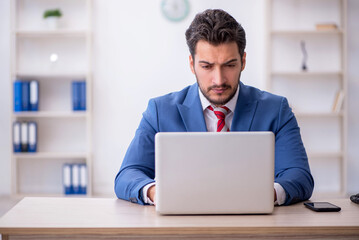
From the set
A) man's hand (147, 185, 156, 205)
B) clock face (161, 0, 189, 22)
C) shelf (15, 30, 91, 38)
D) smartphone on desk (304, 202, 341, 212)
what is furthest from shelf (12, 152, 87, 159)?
smartphone on desk (304, 202, 341, 212)

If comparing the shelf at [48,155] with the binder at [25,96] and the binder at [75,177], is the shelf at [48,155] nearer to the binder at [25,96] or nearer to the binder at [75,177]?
the binder at [75,177]

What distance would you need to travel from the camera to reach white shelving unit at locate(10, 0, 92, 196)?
15.3ft

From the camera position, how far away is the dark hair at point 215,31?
1862 millimetres

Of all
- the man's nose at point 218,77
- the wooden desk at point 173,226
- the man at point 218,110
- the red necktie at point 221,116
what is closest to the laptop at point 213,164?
the wooden desk at point 173,226

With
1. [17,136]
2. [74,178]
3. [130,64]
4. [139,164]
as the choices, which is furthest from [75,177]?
[139,164]

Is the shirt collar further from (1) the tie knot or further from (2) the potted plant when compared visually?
(2) the potted plant

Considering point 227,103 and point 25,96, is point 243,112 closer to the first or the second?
point 227,103

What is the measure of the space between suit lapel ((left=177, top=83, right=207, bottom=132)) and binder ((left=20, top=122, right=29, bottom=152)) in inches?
111

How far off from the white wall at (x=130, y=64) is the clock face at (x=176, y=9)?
0.06m

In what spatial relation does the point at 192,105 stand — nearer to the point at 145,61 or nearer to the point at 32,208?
the point at 32,208

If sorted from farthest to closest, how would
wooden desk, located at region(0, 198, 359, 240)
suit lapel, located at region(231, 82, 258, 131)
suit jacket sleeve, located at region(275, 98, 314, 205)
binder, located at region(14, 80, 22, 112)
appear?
binder, located at region(14, 80, 22, 112)
suit lapel, located at region(231, 82, 258, 131)
suit jacket sleeve, located at region(275, 98, 314, 205)
wooden desk, located at region(0, 198, 359, 240)

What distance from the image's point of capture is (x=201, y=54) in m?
1.88

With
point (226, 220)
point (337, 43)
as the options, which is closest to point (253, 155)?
point (226, 220)

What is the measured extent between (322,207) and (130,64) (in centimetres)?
344
